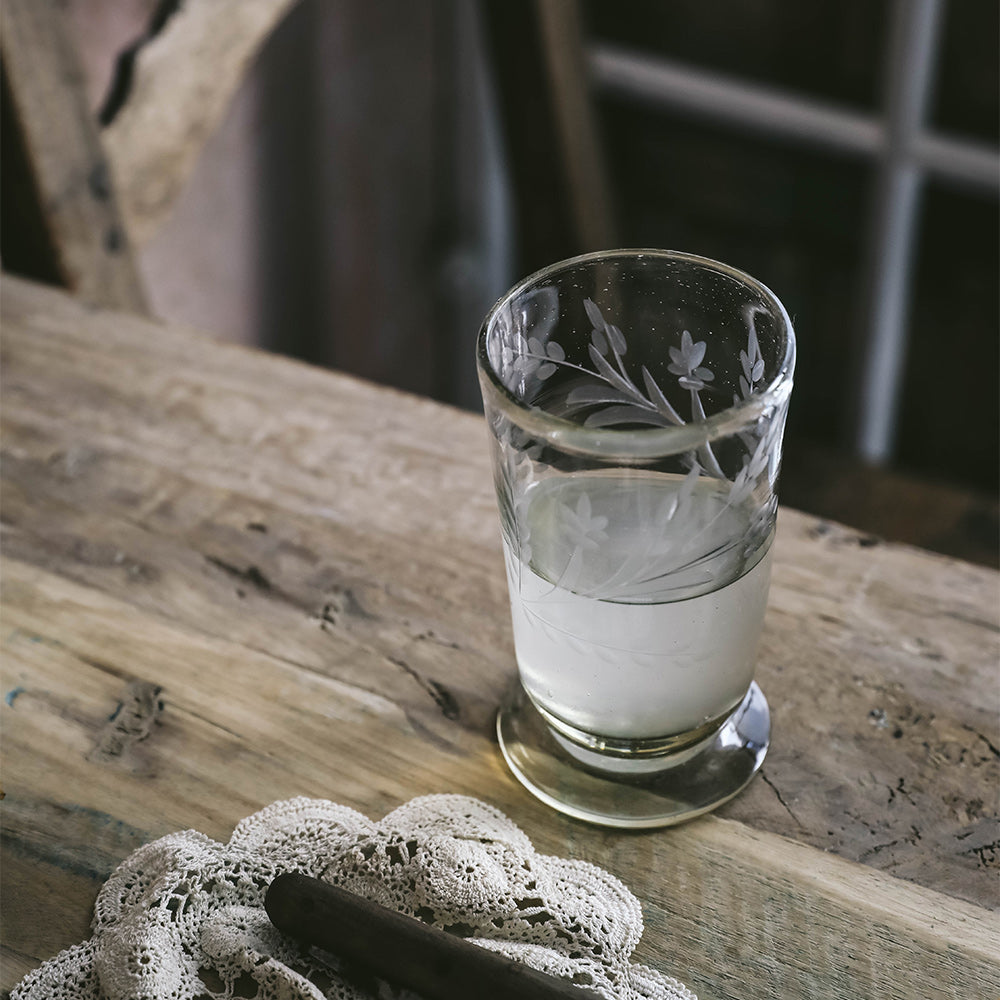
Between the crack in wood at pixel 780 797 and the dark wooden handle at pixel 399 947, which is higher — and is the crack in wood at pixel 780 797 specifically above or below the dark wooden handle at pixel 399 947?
below

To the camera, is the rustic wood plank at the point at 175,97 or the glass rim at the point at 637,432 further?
the rustic wood plank at the point at 175,97

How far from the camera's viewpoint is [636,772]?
0.53 meters

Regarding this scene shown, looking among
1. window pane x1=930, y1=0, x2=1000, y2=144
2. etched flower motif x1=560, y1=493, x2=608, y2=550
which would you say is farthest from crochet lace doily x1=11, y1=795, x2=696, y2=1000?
window pane x1=930, y1=0, x2=1000, y2=144

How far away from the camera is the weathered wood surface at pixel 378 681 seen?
1.58 ft

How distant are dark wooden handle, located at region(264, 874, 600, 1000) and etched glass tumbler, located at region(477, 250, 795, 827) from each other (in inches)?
4.1

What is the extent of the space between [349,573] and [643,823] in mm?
220

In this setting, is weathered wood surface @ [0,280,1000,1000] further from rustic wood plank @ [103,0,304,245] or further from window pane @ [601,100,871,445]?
window pane @ [601,100,871,445]

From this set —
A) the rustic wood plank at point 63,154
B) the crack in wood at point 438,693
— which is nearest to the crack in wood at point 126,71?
the rustic wood plank at point 63,154

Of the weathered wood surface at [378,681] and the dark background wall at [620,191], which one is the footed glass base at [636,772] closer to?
the weathered wood surface at [378,681]

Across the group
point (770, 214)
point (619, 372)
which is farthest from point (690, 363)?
point (770, 214)

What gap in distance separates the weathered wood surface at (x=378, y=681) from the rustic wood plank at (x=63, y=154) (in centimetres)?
30

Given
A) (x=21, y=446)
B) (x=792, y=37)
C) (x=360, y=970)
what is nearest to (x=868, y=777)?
(x=360, y=970)

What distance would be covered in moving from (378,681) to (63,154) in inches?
25.6

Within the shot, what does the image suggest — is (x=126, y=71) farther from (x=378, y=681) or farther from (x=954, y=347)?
(x=954, y=347)
